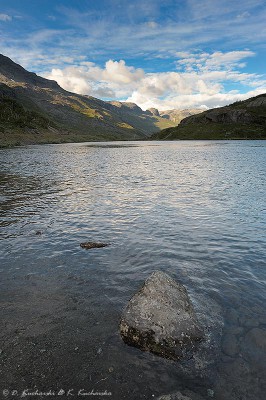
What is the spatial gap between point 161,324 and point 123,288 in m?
3.87

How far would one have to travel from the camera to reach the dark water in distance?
8.12m

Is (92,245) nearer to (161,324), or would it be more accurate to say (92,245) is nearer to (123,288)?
(123,288)

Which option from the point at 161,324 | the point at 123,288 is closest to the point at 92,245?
the point at 123,288

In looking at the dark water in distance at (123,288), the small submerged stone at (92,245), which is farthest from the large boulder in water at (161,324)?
the small submerged stone at (92,245)

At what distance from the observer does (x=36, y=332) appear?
989cm

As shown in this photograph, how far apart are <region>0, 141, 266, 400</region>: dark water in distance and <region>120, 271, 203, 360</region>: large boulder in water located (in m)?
0.36

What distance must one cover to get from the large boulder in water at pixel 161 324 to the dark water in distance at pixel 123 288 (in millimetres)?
361

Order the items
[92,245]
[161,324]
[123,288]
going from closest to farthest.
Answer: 1. [161,324]
2. [123,288]
3. [92,245]

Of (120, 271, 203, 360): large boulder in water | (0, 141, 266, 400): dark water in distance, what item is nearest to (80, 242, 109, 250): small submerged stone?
(0, 141, 266, 400): dark water in distance

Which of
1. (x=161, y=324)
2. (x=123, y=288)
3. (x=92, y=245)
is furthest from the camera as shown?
(x=92, y=245)

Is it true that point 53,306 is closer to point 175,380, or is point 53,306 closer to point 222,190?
point 175,380

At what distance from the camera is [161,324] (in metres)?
9.28

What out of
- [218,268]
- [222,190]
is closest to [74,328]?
[218,268]

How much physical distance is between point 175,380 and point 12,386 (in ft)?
14.3
